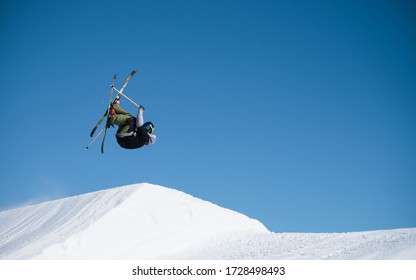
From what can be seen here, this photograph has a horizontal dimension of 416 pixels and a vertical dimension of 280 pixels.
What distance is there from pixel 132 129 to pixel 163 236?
13.5 meters

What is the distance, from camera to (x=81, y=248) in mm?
19172

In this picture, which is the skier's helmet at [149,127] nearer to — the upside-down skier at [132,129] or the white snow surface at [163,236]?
the upside-down skier at [132,129]

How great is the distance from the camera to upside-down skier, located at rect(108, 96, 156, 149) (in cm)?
804

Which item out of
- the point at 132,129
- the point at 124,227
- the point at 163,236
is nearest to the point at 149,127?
the point at 132,129

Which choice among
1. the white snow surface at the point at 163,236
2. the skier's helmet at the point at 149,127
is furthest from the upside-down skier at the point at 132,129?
the white snow surface at the point at 163,236

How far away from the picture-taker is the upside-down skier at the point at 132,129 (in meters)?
8.04

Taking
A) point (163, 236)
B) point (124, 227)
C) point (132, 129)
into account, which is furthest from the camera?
point (124, 227)

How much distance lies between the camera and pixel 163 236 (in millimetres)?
20672

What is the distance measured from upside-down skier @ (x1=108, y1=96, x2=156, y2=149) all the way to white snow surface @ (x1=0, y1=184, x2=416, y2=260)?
7.89 m

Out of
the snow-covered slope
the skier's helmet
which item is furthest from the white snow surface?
the skier's helmet

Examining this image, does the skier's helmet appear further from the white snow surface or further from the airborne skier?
the white snow surface

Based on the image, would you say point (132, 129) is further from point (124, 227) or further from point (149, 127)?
point (124, 227)

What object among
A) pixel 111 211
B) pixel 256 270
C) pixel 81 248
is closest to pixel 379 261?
pixel 256 270

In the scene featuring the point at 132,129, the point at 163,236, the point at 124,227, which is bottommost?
the point at 132,129
